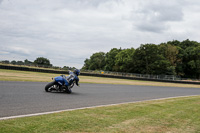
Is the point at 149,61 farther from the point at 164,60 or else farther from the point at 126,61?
the point at 126,61

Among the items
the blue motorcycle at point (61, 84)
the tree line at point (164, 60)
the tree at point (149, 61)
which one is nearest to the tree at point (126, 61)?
the tree line at point (164, 60)

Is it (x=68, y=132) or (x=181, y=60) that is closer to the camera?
(x=68, y=132)

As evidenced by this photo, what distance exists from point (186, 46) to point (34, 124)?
3553 inches

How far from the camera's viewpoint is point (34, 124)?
165 inches

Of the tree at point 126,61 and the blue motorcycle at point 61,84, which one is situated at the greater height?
the tree at point 126,61

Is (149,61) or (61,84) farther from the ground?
(149,61)

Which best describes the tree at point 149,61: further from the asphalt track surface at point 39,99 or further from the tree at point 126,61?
the asphalt track surface at point 39,99

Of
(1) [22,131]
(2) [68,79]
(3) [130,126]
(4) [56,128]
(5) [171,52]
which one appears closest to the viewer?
(1) [22,131]

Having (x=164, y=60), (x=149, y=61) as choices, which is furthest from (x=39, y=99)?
(x=164, y=60)

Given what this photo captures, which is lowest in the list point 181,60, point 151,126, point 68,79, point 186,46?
point 151,126

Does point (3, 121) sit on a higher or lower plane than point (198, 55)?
lower

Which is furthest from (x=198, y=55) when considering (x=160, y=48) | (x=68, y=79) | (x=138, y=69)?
(x=68, y=79)

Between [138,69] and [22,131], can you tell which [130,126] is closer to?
[22,131]

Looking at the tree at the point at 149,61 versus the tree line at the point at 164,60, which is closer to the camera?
the tree at the point at 149,61
